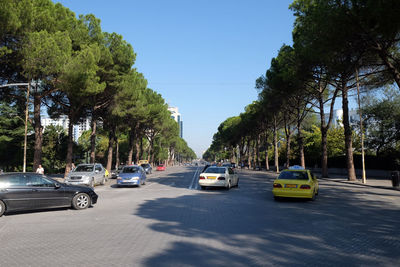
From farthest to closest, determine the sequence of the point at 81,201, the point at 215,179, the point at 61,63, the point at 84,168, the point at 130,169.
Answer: the point at 130,169 < the point at 84,168 < the point at 61,63 < the point at 215,179 < the point at 81,201

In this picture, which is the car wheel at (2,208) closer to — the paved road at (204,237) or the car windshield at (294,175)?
the paved road at (204,237)

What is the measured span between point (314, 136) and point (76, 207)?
46.8m

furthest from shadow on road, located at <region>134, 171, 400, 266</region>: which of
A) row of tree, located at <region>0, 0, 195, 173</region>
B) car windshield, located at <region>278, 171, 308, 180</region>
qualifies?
row of tree, located at <region>0, 0, 195, 173</region>

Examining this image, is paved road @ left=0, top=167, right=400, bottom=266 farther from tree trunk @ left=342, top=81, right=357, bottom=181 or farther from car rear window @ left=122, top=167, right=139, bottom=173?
tree trunk @ left=342, top=81, right=357, bottom=181

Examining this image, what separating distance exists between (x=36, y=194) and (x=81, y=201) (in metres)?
1.60

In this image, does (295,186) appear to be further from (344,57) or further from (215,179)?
(344,57)

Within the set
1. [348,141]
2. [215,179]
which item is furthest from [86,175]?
[348,141]

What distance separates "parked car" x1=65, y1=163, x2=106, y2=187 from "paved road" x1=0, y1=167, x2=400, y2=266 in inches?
352

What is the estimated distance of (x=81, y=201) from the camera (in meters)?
12.2

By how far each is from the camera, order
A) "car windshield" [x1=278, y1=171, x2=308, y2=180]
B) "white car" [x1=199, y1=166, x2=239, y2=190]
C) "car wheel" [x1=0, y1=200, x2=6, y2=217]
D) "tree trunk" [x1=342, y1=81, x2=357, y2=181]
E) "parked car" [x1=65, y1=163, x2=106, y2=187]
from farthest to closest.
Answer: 1. "tree trunk" [x1=342, y1=81, x2=357, y2=181]
2. "parked car" [x1=65, y1=163, x2=106, y2=187]
3. "white car" [x1=199, y1=166, x2=239, y2=190]
4. "car windshield" [x1=278, y1=171, x2=308, y2=180]
5. "car wheel" [x1=0, y1=200, x2=6, y2=217]

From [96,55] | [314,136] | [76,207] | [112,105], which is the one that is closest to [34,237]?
[76,207]

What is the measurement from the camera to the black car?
10734 mm

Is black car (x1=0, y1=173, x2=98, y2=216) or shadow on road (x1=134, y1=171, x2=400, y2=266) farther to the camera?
black car (x1=0, y1=173, x2=98, y2=216)

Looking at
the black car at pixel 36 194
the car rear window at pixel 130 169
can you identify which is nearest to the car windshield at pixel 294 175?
the black car at pixel 36 194
